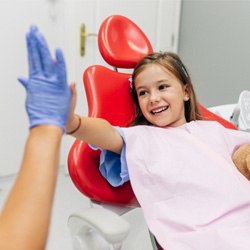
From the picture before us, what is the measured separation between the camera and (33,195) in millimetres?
517

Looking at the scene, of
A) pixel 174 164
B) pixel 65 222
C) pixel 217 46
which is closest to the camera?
pixel 174 164

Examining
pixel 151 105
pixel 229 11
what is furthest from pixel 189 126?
pixel 229 11

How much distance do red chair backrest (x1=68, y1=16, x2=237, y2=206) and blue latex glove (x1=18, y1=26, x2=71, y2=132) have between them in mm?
436

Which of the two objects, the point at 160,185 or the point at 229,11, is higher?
the point at 229,11

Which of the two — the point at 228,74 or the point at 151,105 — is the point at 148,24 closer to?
the point at 228,74

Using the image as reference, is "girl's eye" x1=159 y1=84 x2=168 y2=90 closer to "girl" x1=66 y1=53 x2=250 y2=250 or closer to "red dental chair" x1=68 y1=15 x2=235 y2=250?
"girl" x1=66 y1=53 x2=250 y2=250

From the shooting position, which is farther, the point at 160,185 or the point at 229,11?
the point at 229,11

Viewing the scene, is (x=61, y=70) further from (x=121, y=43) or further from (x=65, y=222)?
(x=65, y=222)

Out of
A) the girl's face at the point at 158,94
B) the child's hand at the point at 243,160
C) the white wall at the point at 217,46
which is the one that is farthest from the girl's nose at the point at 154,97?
the white wall at the point at 217,46

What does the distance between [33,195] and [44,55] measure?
0.77 ft

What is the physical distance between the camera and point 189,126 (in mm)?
1188

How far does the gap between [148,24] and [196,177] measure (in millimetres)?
1755

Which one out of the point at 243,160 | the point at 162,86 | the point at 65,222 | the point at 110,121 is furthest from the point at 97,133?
the point at 65,222

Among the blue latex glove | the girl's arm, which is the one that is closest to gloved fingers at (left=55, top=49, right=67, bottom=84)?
the blue latex glove
